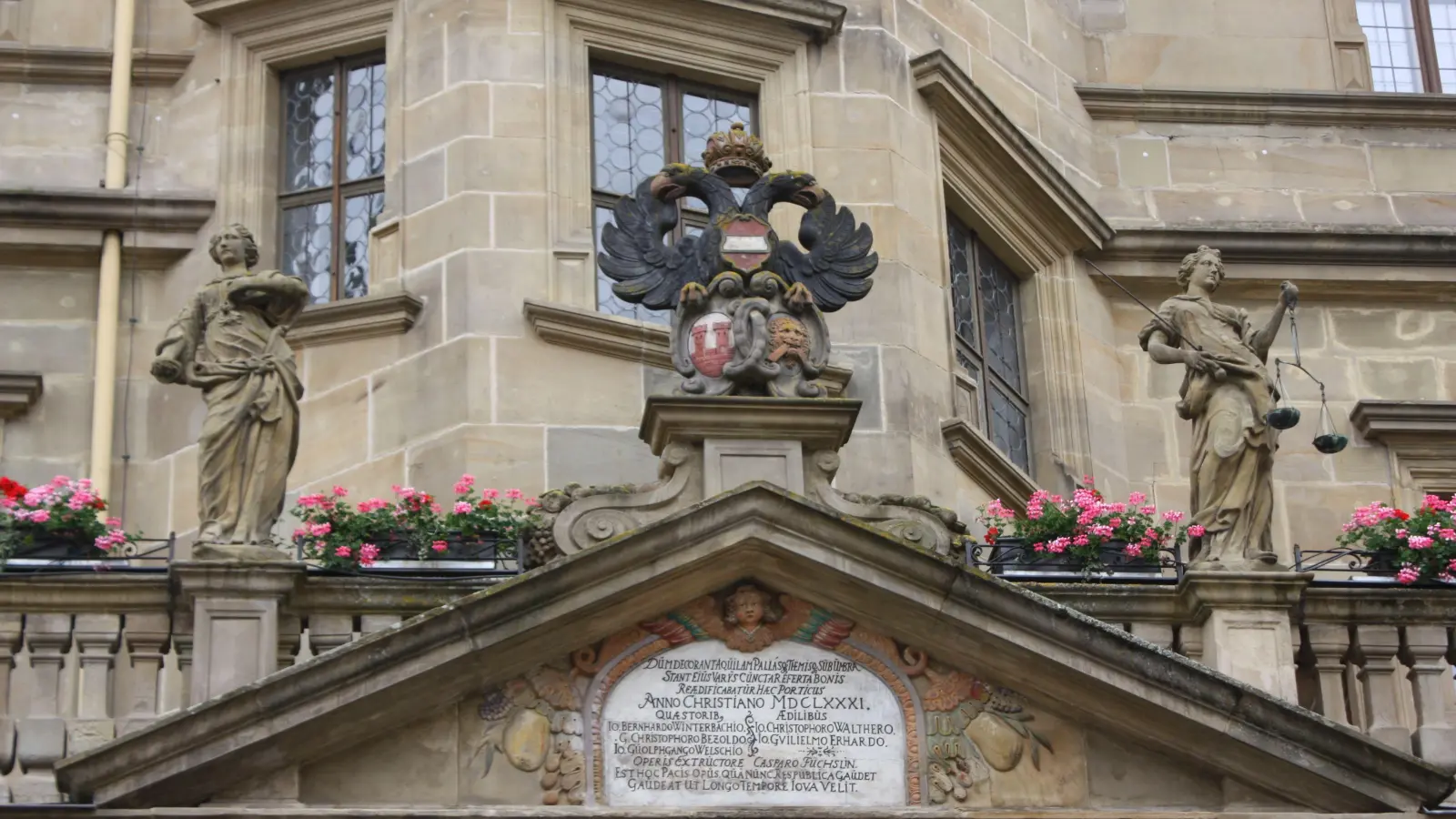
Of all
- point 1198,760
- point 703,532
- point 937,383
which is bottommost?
point 1198,760

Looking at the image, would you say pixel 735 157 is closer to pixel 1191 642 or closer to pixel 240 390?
pixel 240 390

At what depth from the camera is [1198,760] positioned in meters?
19.1

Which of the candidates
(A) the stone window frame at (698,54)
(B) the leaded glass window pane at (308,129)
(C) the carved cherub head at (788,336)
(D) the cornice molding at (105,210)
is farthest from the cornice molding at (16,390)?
(C) the carved cherub head at (788,336)

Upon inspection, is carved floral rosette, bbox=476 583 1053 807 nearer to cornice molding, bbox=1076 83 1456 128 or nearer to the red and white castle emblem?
the red and white castle emblem

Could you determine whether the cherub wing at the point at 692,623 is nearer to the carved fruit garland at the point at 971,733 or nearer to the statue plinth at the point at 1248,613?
the carved fruit garland at the point at 971,733

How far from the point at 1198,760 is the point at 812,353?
10.2ft

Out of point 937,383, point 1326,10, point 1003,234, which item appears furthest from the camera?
point 1326,10

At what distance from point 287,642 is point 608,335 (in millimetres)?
4104

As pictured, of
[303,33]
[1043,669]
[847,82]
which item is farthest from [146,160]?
[1043,669]

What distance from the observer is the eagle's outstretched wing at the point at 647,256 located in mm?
20312

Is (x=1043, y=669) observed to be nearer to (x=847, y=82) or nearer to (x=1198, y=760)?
(x=1198, y=760)

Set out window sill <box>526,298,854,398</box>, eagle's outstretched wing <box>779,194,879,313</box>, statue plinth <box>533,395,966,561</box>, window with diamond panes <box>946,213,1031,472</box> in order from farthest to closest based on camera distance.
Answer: window with diamond panes <box>946,213,1031,472</box>
window sill <box>526,298,854,398</box>
eagle's outstretched wing <box>779,194,879,313</box>
statue plinth <box>533,395,966,561</box>

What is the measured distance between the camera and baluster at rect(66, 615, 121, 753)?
18.7 metres

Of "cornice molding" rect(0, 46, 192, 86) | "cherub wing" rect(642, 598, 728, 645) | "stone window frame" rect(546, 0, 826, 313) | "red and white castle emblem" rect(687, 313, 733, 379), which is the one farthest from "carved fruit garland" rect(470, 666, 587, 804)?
"cornice molding" rect(0, 46, 192, 86)
